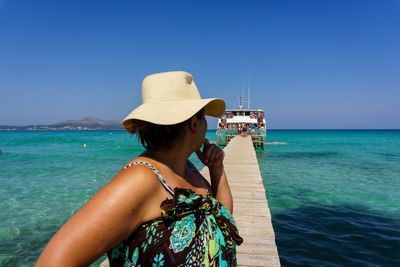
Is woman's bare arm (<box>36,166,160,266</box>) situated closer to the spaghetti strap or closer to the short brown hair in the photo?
the spaghetti strap

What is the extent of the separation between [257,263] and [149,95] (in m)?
2.66

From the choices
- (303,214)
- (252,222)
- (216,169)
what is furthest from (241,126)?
(216,169)

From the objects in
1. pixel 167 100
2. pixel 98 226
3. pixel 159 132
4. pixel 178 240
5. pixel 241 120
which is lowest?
pixel 178 240

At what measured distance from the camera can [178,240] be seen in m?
1.13

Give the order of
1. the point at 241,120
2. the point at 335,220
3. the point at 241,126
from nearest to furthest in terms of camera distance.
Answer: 1. the point at 335,220
2. the point at 241,120
3. the point at 241,126

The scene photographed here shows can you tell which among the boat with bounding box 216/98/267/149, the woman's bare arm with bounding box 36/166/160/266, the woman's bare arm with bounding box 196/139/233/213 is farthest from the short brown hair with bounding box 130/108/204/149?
the boat with bounding box 216/98/267/149

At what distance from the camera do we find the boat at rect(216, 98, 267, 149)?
32.0m

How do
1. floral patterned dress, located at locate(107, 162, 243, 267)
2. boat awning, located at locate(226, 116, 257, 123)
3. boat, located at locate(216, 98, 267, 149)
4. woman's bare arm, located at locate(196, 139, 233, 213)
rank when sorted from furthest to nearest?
boat awning, located at locate(226, 116, 257, 123), boat, located at locate(216, 98, 267, 149), woman's bare arm, located at locate(196, 139, 233, 213), floral patterned dress, located at locate(107, 162, 243, 267)

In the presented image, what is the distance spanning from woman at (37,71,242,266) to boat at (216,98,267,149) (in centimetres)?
3007

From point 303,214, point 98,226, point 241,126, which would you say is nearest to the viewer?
point 98,226

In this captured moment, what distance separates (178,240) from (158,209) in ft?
0.47

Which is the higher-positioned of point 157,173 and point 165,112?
point 165,112

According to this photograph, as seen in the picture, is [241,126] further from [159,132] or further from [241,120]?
[159,132]

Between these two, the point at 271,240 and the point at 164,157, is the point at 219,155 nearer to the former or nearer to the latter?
the point at 164,157
